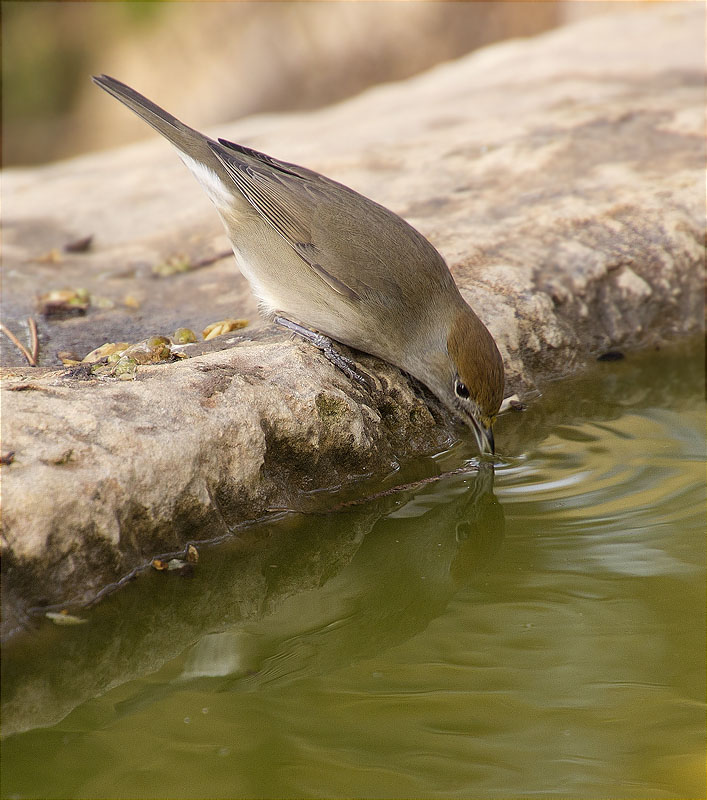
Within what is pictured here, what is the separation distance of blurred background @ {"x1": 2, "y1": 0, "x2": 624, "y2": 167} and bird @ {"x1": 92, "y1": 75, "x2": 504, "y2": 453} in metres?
7.75

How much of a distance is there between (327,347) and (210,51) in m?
8.80

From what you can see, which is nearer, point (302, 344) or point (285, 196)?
point (302, 344)

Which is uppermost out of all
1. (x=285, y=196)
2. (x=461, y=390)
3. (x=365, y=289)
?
(x=285, y=196)

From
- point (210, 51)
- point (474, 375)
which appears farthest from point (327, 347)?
point (210, 51)

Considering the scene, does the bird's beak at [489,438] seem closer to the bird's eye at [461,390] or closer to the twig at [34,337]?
the bird's eye at [461,390]

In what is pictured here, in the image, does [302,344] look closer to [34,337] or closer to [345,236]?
[345,236]

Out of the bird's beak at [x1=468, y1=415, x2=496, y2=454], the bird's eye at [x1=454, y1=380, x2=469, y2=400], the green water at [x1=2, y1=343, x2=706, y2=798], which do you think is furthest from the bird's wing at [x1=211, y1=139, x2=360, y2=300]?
the green water at [x1=2, y1=343, x2=706, y2=798]

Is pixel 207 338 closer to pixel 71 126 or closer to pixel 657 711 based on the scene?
pixel 657 711

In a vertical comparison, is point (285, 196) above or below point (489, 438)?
above

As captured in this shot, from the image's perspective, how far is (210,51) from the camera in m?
11.3

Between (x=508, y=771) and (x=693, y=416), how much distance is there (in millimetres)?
2538

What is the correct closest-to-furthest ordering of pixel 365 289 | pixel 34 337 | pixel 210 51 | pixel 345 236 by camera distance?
pixel 365 289 → pixel 345 236 → pixel 34 337 → pixel 210 51

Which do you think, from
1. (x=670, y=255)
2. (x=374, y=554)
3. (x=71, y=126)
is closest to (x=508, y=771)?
(x=374, y=554)

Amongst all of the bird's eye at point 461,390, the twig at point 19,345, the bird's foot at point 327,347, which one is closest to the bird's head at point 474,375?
the bird's eye at point 461,390
